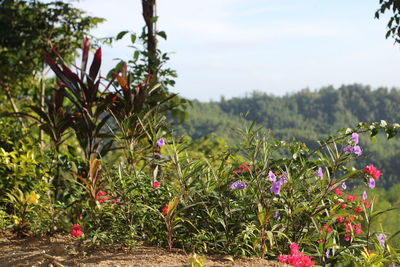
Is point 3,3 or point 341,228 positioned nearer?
point 341,228

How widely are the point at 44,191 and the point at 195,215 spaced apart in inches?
64.7

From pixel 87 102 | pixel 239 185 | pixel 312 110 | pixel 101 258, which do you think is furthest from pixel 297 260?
pixel 312 110

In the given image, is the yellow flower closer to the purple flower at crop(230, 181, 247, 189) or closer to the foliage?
the purple flower at crop(230, 181, 247, 189)

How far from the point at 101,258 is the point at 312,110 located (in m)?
83.1

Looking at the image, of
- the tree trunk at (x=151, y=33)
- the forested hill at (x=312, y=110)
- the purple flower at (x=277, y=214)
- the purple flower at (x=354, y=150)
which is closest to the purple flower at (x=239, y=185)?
the purple flower at (x=277, y=214)

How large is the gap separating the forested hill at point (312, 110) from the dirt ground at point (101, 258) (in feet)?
194

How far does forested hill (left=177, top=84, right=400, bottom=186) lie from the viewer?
6881cm

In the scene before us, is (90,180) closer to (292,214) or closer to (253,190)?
(253,190)

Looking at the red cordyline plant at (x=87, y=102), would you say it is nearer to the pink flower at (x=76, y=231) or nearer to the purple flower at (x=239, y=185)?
the pink flower at (x=76, y=231)

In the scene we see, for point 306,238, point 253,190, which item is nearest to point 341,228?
point 306,238

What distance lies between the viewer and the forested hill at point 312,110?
68.8 meters

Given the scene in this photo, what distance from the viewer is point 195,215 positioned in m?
2.92

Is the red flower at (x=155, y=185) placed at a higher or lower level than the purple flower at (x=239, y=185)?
lower

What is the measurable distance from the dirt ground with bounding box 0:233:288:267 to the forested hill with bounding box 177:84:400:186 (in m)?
59.0
